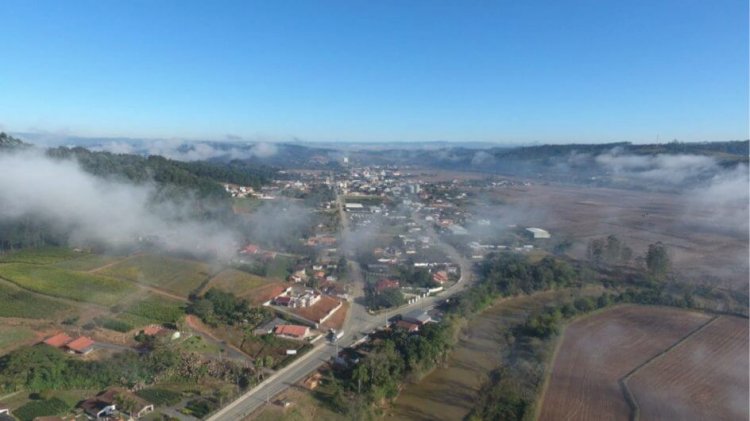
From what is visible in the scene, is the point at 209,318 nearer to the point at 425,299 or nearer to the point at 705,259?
the point at 425,299

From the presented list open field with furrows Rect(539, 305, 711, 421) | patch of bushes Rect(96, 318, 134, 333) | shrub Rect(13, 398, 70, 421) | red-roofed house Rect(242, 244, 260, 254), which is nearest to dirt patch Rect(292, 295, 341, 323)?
patch of bushes Rect(96, 318, 134, 333)

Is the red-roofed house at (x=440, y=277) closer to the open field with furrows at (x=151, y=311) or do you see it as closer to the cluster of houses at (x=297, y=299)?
the cluster of houses at (x=297, y=299)

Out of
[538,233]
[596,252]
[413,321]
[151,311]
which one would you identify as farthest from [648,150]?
[151,311]

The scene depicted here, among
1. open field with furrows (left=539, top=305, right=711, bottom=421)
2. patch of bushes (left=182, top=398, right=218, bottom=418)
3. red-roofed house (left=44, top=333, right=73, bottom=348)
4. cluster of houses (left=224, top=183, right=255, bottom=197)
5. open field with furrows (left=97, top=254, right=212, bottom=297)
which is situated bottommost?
patch of bushes (left=182, top=398, right=218, bottom=418)

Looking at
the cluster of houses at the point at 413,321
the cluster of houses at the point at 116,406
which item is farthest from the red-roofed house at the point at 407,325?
the cluster of houses at the point at 116,406

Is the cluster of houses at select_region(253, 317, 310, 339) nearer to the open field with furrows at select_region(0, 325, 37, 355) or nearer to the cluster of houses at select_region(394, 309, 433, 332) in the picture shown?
the cluster of houses at select_region(394, 309, 433, 332)
